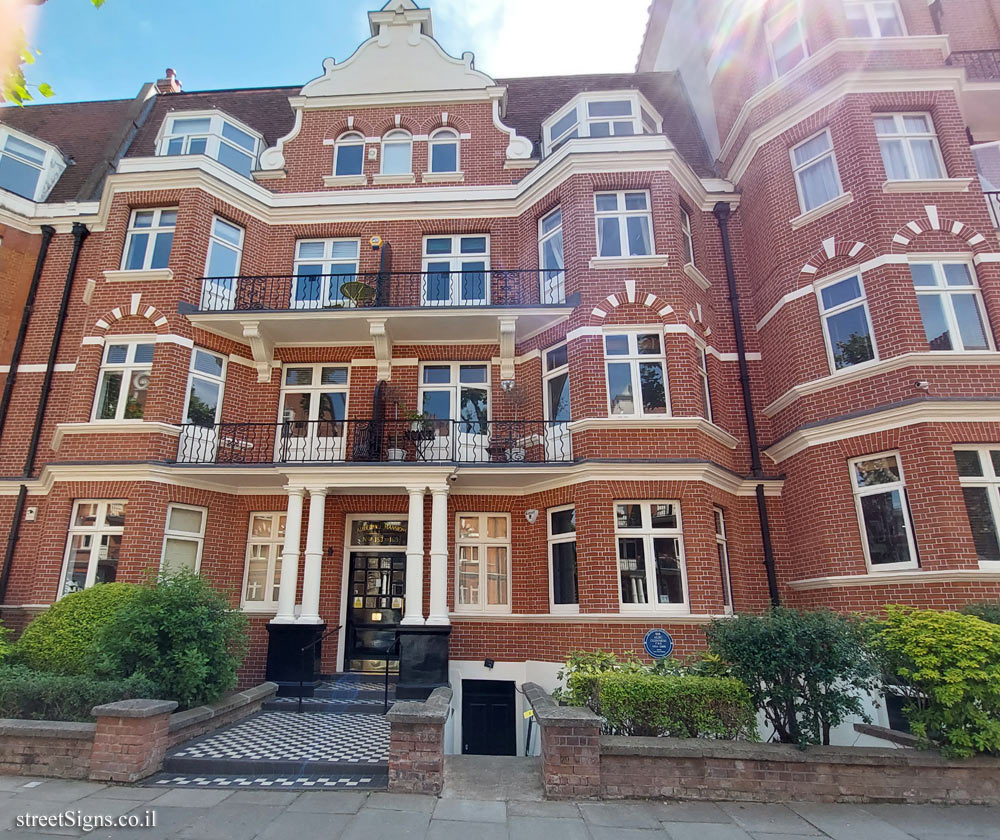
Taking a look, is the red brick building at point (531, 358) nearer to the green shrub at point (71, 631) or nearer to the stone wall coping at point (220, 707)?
the stone wall coping at point (220, 707)

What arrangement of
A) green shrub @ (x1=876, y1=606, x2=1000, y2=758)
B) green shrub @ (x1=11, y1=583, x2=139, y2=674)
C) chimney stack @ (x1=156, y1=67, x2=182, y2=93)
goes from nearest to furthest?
green shrub @ (x1=876, y1=606, x2=1000, y2=758) → green shrub @ (x1=11, y1=583, x2=139, y2=674) → chimney stack @ (x1=156, y1=67, x2=182, y2=93)

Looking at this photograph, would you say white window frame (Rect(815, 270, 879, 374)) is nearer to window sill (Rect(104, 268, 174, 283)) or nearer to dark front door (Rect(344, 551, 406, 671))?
dark front door (Rect(344, 551, 406, 671))

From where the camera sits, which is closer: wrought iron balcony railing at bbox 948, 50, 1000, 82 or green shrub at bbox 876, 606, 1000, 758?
green shrub at bbox 876, 606, 1000, 758

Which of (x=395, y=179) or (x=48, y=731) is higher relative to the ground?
(x=395, y=179)

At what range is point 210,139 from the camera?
13.5 meters

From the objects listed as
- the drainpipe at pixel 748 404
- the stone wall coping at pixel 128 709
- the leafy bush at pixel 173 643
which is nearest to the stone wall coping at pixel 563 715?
the stone wall coping at pixel 128 709

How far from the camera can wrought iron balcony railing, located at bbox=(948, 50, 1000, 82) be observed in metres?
12.1

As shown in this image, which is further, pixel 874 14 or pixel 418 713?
pixel 874 14

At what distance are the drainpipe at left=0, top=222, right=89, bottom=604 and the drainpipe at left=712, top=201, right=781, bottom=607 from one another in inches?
592

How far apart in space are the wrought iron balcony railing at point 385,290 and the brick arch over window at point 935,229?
19.9 feet

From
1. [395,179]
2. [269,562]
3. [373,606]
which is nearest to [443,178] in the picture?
[395,179]

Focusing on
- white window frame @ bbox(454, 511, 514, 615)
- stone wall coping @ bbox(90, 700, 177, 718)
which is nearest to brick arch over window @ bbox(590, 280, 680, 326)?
white window frame @ bbox(454, 511, 514, 615)

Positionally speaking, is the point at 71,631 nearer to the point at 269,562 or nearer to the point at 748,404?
the point at 269,562

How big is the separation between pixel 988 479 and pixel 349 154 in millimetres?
14789
